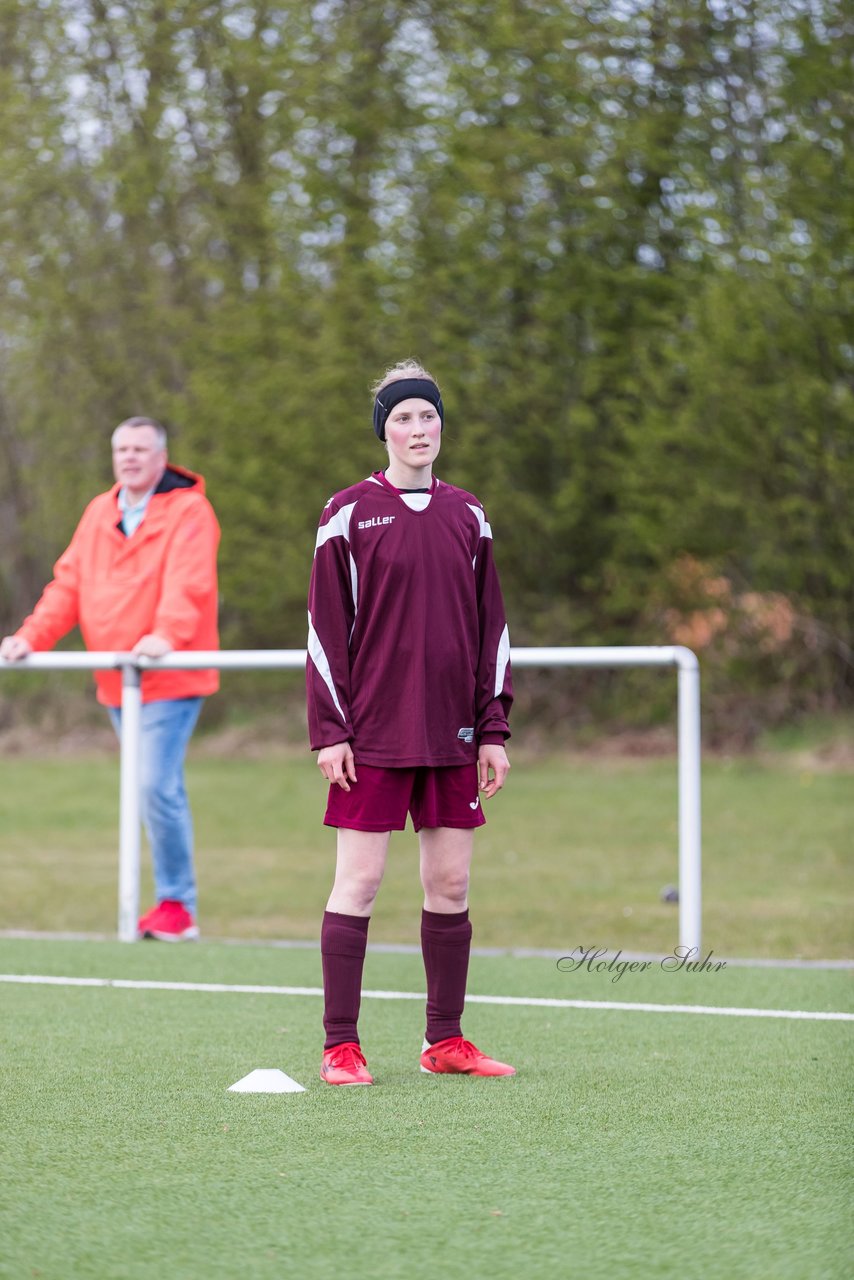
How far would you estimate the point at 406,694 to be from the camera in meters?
4.05

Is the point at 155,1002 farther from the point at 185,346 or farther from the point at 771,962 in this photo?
the point at 185,346

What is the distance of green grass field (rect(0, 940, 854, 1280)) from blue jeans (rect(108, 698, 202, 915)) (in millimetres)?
1305

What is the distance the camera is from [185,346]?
1526cm

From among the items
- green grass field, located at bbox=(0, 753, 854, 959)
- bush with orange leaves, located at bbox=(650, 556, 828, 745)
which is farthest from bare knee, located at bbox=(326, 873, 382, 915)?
bush with orange leaves, located at bbox=(650, 556, 828, 745)

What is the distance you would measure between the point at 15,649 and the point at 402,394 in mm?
3207

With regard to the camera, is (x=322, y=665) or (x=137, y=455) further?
(x=137, y=455)

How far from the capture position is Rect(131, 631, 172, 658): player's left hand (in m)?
6.60

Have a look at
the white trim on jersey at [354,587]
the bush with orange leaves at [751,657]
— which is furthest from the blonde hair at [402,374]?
the bush with orange leaves at [751,657]

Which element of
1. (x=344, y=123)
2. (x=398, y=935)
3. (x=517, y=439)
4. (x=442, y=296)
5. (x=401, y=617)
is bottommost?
(x=398, y=935)

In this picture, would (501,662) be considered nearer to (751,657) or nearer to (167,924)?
(167,924)

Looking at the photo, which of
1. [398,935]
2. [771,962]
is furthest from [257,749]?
[771,962]

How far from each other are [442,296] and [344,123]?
→ 1589mm

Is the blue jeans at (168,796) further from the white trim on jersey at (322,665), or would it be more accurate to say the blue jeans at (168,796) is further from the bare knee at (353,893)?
the white trim on jersey at (322,665)

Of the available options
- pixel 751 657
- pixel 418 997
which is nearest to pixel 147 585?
pixel 418 997
